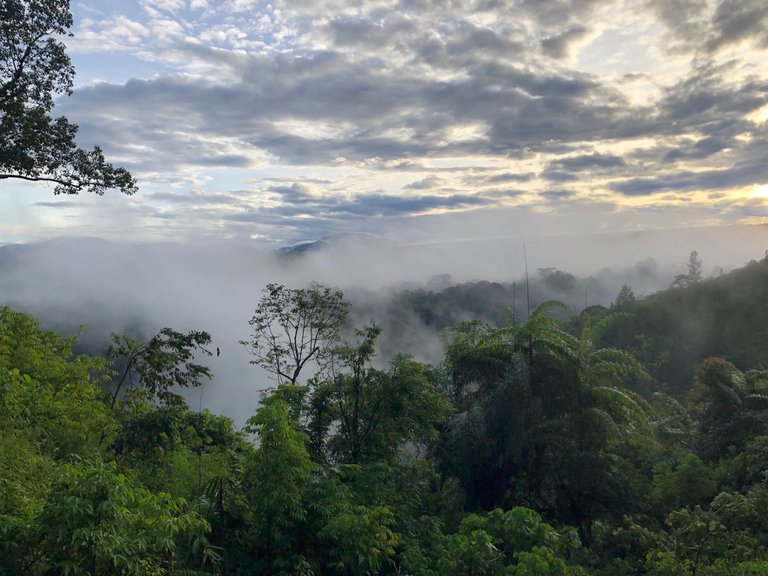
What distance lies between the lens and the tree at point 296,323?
2380 centimetres

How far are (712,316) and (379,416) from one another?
46067mm

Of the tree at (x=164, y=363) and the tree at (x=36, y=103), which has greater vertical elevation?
the tree at (x=36, y=103)

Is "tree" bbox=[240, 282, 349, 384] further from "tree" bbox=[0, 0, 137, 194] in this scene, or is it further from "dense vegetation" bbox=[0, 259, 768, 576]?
"tree" bbox=[0, 0, 137, 194]

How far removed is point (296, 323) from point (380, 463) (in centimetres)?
1470

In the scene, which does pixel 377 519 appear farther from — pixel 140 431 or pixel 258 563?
pixel 140 431

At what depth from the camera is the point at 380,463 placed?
10148 millimetres

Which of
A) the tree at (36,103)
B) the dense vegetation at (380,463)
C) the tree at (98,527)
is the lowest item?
the dense vegetation at (380,463)

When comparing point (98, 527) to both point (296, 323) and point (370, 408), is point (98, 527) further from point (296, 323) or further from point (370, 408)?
point (296, 323)

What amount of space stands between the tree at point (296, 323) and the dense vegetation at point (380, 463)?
9 centimetres

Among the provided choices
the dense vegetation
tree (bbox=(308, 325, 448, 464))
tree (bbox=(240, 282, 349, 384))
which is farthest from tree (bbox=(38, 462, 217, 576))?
tree (bbox=(240, 282, 349, 384))

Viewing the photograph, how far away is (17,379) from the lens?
39.7 feet

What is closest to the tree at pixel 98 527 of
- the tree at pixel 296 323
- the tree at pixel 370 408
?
the tree at pixel 370 408

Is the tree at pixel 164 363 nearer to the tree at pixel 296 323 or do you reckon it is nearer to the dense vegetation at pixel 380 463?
the dense vegetation at pixel 380 463

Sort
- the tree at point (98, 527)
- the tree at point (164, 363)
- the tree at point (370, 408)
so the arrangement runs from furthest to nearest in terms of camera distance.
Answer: the tree at point (164, 363) → the tree at point (370, 408) → the tree at point (98, 527)
